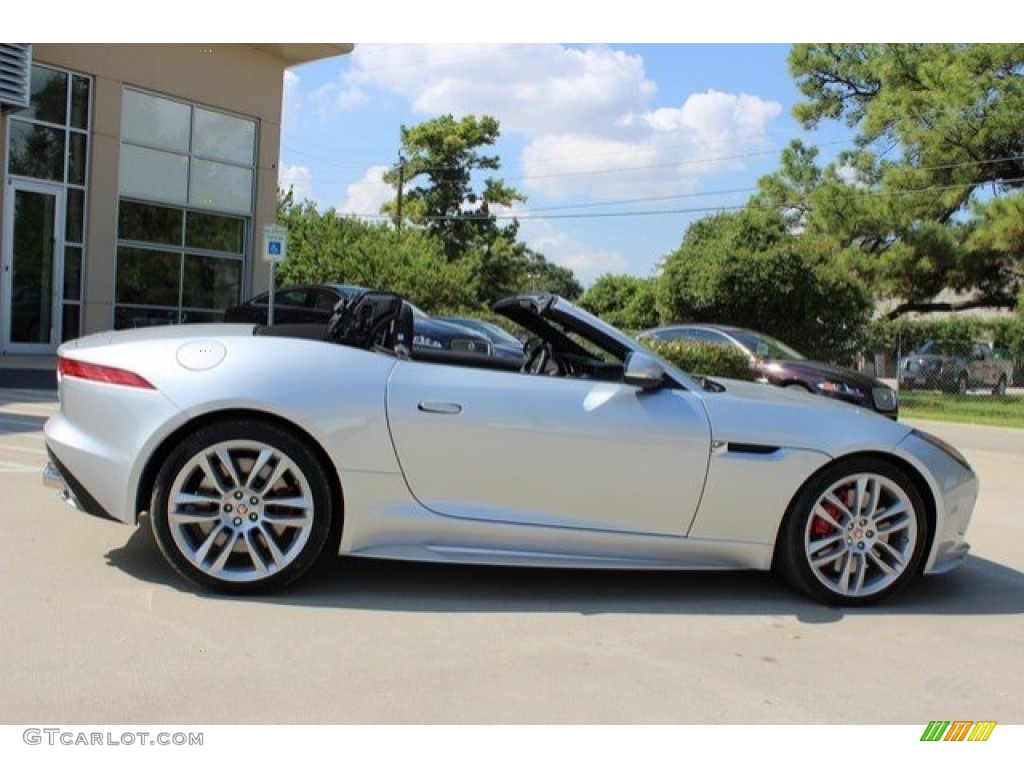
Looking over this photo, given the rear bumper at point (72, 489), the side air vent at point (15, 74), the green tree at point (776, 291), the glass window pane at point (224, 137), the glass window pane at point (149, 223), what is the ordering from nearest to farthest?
the rear bumper at point (72, 489)
the side air vent at point (15, 74)
the glass window pane at point (149, 223)
the glass window pane at point (224, 137)
the green tree at point (776, 291)

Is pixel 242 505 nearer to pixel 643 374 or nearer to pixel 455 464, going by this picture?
pixel 455 464

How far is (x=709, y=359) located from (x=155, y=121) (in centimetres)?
1132

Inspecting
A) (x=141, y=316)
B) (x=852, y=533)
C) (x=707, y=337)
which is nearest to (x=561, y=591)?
(x=852, y=533)

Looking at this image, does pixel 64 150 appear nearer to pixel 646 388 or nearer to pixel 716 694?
pixel 646 388

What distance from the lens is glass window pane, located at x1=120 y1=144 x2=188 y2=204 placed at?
17797 mm

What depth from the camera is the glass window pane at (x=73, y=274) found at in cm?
1681

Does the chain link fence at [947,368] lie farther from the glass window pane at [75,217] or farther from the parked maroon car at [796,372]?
the glass window pane at [75,217]

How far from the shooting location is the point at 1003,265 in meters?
25.3

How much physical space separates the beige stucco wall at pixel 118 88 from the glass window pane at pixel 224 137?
0.67ft

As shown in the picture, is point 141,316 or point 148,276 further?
point 148,276

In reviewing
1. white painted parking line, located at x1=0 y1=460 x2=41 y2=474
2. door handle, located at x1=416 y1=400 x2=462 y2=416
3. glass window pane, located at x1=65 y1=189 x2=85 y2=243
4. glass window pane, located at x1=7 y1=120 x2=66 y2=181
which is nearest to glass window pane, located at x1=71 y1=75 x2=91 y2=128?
glass window pane, located at x1=7 y1=120 x2=66 y2=181

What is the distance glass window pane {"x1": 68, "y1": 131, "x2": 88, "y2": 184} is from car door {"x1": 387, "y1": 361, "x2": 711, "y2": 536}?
1496cm

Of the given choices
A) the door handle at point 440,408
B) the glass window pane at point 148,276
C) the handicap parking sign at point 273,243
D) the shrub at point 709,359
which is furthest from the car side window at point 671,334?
the door handle at point 440,408

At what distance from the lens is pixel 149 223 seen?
722 inches
